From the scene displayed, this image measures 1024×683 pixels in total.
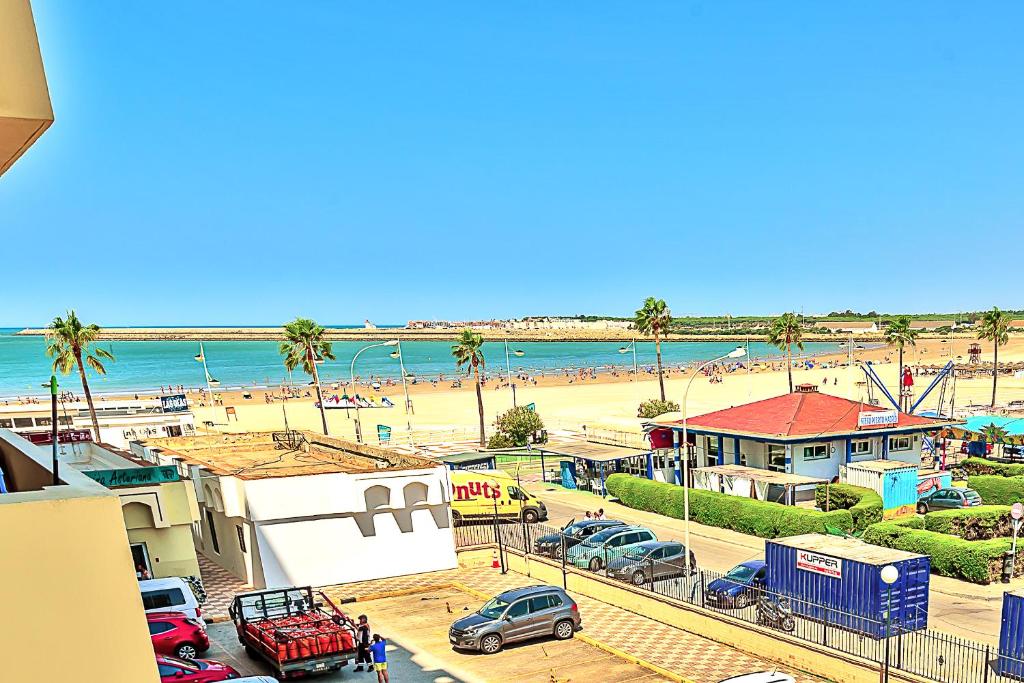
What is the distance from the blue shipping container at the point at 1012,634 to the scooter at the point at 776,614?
4622 mm

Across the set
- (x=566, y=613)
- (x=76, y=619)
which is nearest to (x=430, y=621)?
(x=566, y=613)

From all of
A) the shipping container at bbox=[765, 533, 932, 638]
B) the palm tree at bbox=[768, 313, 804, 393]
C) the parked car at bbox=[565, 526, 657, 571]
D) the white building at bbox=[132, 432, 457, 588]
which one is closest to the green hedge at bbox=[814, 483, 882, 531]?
the parked car at bbox=[565, 526, 657, 571]

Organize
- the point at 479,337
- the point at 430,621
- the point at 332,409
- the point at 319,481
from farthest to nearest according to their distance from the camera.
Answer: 1. the point at 332,409
2. the point at 479,337
3. the point at 319,481
4. the point at 430,621

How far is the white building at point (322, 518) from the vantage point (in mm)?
26453

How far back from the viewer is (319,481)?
26.8 m

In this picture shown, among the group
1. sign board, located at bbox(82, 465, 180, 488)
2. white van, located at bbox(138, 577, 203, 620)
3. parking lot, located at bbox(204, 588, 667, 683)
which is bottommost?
parking lot, located at bbox(204, 588, 667, 683)

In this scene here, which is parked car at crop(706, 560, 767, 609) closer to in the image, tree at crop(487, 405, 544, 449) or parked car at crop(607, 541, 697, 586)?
parked car at crop(607, 541, 697, 586)

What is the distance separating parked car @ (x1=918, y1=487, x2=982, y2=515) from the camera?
36.2 metres

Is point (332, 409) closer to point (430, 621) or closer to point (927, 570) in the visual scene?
point (430, 621)

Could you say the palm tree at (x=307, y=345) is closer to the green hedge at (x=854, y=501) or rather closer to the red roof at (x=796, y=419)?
the red roof at (x=796, y=419)

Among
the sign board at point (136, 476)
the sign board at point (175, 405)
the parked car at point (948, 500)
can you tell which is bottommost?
the parked car at point (948, 500)

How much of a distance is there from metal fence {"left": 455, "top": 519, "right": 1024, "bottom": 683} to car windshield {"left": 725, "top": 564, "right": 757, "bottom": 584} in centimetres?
22

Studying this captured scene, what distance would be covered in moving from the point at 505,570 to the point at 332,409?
68918 mm

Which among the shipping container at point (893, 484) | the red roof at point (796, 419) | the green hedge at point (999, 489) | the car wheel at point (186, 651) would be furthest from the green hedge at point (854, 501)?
the car wheel at point (186, 651)
